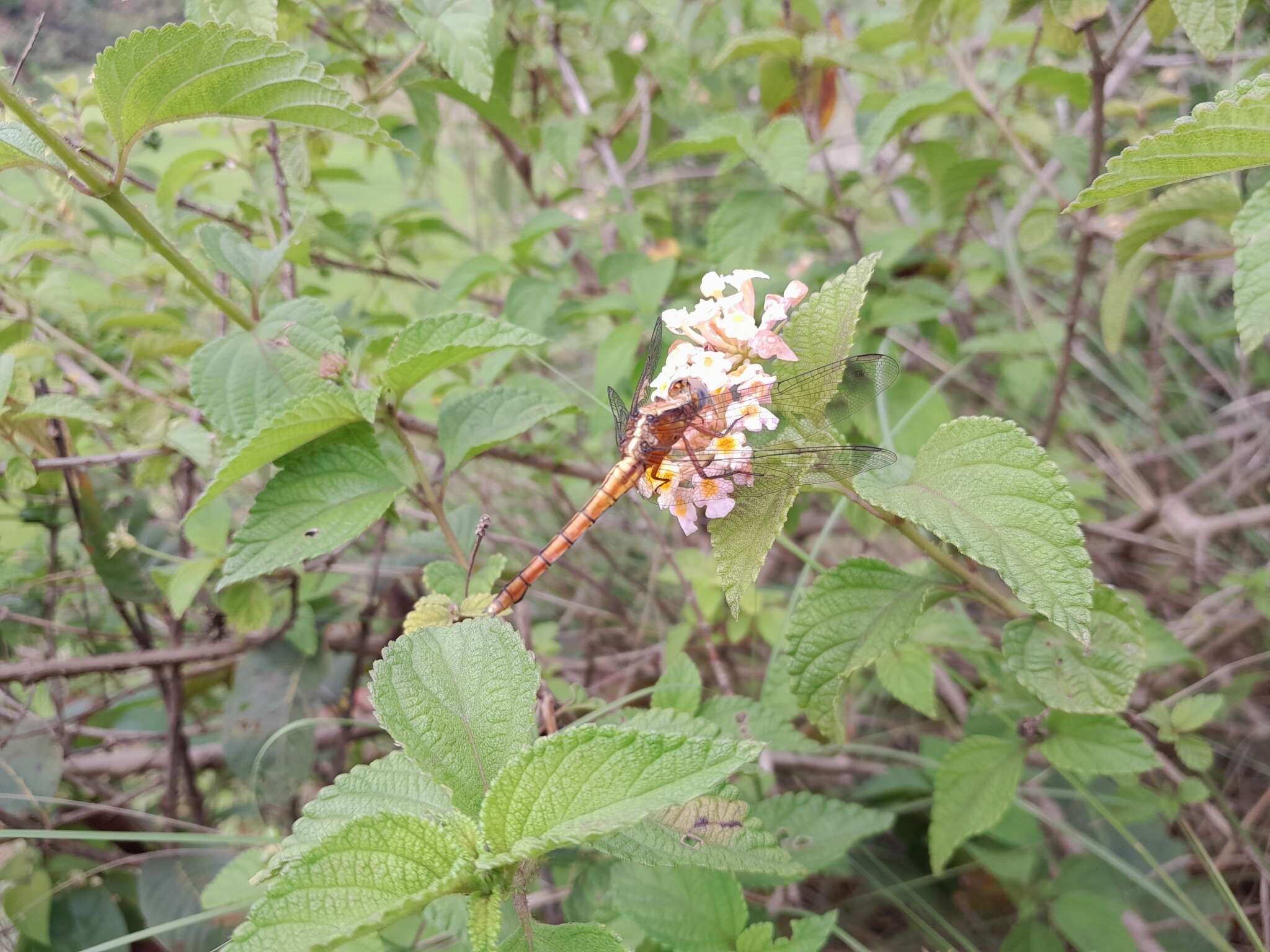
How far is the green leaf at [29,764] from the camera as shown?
55.3 inches

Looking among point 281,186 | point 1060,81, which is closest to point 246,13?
point 281,186

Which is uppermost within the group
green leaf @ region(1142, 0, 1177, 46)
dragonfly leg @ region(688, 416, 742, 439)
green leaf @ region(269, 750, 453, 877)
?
green leaf @ region(1142, 0, 1177, 46)

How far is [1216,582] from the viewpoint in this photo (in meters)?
1.96

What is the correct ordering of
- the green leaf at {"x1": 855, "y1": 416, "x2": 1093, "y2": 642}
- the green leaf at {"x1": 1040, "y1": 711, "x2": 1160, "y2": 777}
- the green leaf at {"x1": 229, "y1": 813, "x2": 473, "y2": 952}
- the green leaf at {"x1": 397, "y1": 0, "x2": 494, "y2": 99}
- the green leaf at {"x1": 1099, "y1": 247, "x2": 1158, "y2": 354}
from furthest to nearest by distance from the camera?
the green leaf at {"x1": 1099, "y1": 247, "x2": 1158, "y2": 354} → the green leaf at {"x1": 397, "y1": 0, "x2": 494, "y2": 99} → the green leaf at {"x1": 1040, "y1": 711, "x2": 1160, "y2": 777} → the green leaf at {"x1": 855, "y1": 416, "x2": 1093, "y2": 642} → the green leaf at {"x1": 229, "y1": 813, "x2": 473, "y2": 952}

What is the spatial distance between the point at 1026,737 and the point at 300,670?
122 centimetres

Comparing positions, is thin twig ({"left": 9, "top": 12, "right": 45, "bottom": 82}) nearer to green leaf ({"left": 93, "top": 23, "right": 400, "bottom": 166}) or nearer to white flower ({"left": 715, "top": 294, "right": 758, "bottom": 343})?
green leaf ({"left": 93, "top": 23, "right": 400, "bottom": 166})

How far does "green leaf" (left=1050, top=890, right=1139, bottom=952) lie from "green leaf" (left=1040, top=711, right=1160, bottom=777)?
45 cm

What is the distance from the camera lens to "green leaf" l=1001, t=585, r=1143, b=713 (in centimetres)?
94

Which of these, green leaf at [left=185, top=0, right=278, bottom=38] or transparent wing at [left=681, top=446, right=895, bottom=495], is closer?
transparent wing at [left=681, top=446, right=895, bottom=495]

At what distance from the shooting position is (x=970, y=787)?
3.76 feet

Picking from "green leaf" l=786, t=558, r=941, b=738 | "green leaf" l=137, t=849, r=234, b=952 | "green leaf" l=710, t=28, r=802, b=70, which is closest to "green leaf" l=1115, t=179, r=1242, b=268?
"green leaf" l=786, t=558, r=941, b=738

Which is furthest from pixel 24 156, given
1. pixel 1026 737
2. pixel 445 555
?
pixel 1026 737

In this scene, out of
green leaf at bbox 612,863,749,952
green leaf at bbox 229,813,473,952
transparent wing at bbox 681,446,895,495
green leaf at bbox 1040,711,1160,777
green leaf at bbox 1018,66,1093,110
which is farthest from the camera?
green leaf at bbox 1018,66,1093,110

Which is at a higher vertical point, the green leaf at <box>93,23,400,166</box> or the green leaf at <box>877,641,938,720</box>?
the green leaf at <box>93,23,400,166</box>
